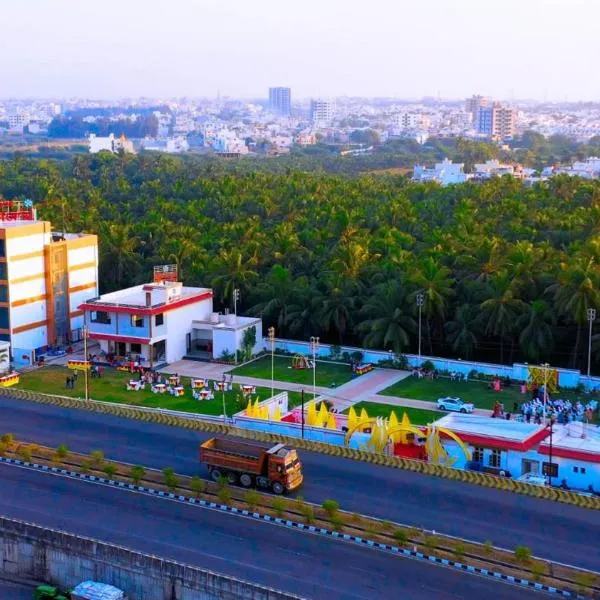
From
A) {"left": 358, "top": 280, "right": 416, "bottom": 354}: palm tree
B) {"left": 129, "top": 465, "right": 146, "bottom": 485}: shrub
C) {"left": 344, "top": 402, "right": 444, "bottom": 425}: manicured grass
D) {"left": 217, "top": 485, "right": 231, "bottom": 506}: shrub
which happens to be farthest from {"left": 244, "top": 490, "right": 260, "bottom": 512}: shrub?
{"left": 358, "top": 280, "right": 416, "bottom": 354}: palm tree

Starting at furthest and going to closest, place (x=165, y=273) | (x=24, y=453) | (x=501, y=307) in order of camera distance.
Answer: (x=165, y=273)
(x=501, y=307)
(x=24, y=453)

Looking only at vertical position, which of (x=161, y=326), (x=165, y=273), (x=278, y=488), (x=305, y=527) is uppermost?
(x=165, y=273)

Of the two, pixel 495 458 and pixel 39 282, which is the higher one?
pixel 39 282

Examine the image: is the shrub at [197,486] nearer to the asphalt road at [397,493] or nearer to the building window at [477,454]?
the asphalt road at [397,493]

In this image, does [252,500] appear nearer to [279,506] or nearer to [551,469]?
[279,506]

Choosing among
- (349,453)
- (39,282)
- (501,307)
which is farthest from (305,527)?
(39,282)

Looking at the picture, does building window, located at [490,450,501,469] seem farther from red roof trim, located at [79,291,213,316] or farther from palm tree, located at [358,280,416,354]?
red roof trim, located at [79,291,213,316]
